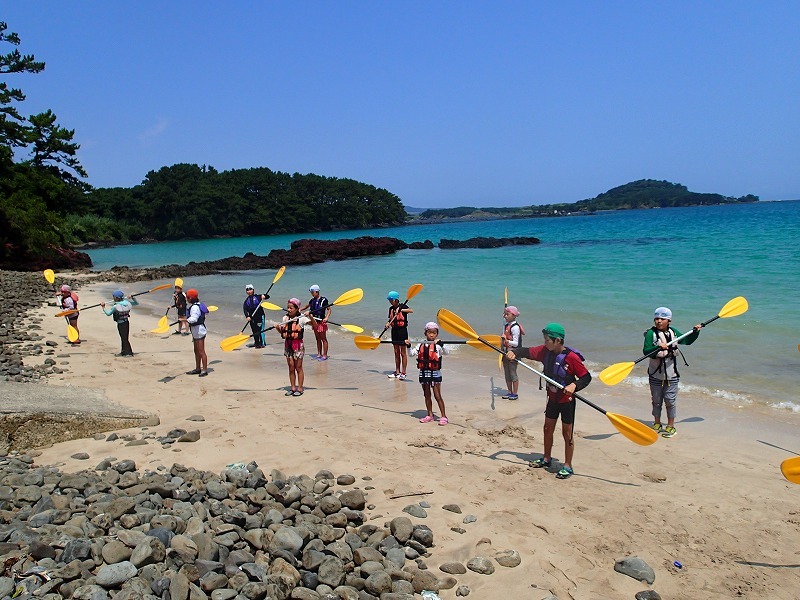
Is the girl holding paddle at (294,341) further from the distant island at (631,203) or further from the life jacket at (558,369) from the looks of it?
the distant island at (631,203)

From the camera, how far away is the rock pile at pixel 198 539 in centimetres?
344

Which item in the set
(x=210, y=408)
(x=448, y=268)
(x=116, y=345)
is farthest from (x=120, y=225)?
(x=210, y=408)

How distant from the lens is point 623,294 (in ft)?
64.9

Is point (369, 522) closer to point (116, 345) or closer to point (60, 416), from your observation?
point (60, 416)

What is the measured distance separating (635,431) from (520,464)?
1.27m

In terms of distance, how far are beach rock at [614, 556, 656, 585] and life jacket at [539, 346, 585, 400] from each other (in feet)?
6.21

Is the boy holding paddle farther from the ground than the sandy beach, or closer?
farther from the ground

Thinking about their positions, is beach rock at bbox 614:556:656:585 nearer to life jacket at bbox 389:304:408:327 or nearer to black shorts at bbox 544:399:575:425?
black shorts at bbox 544:399:575:425

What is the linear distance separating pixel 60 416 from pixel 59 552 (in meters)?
3.51

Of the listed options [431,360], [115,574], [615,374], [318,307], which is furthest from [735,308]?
[115,574]

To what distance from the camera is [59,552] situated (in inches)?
143

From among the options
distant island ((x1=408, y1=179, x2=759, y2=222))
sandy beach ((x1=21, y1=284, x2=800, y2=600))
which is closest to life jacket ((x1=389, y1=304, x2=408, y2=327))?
sandy beach ((x1=21, y1=284, x2=800, y2=600))

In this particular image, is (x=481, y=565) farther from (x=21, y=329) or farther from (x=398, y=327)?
(x=21, y=329)

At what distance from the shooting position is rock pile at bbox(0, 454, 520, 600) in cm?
344
